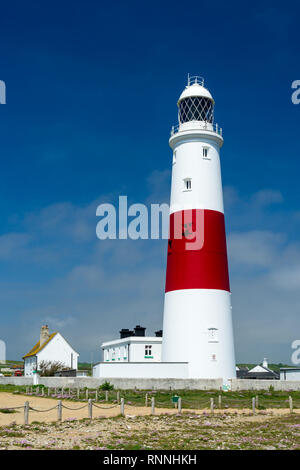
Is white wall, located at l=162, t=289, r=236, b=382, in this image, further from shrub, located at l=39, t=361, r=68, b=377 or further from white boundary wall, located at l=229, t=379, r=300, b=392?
shrub, located at l=39, t=361, r=68, b=377

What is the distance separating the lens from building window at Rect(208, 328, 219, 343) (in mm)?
36594

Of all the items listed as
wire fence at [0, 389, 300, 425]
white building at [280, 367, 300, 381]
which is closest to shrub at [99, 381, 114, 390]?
wire fence at [0, 389, 300, 425]

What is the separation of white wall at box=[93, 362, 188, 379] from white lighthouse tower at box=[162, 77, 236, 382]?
0.59 metres

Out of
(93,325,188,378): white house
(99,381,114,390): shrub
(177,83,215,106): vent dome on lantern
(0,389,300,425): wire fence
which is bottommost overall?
(0,389,300,425): wire fence

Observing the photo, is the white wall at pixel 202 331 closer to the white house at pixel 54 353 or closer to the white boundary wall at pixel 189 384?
the white boundary wall at pixel 189 384

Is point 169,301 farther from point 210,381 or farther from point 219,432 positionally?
point 219,432

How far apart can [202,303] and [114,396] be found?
8403mm

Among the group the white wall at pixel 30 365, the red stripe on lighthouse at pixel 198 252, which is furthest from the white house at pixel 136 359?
the white wall at pixel 30 365

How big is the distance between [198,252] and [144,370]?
9.27 m

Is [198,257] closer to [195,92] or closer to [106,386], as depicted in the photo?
[106,386]

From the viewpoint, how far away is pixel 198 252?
1444 inches

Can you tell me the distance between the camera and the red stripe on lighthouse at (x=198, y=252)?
36.6 meters

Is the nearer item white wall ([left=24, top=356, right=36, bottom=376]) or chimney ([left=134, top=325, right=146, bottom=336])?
chimney ([left=134, top=325, right=146, bottom=336])

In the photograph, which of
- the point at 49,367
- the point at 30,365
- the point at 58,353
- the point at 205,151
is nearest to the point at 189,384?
the point at 205,151
